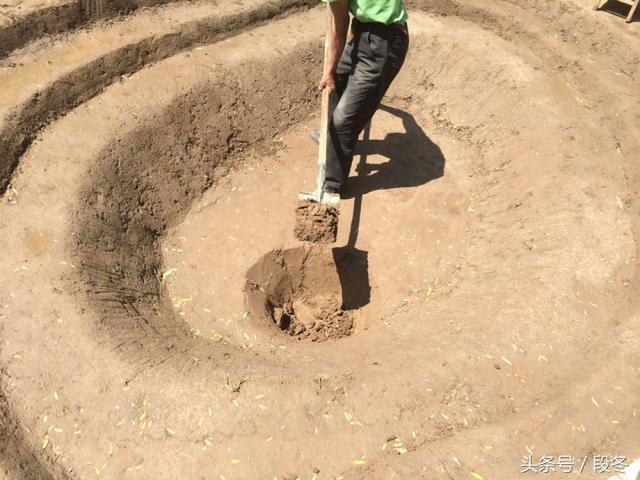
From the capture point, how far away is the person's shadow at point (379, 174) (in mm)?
5758

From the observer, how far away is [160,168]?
6.20 m

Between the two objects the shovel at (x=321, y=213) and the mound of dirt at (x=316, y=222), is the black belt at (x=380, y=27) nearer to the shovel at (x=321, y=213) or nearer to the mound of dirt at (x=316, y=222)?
the shovel at (x=321, y=213)

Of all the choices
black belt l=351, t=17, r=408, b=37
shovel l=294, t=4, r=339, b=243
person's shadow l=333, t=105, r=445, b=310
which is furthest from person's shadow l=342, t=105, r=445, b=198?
black belt l=351, t=17, r=408, b=37

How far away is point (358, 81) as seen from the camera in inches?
219

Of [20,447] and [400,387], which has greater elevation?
[400,387]

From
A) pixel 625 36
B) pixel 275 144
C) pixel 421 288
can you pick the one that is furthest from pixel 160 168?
pixel 625 36

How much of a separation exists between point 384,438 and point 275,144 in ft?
14.3

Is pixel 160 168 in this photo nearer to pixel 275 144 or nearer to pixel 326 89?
pixel 275 144

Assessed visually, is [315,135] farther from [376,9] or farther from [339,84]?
[376,9]

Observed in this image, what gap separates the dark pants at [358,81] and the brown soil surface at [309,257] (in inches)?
26.9

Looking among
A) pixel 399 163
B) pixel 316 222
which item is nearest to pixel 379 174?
pixel 399 163

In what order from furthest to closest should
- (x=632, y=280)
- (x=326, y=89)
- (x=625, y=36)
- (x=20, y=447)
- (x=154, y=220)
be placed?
(x=625, y=36) < (x=154, y=220) < (x=326, y=89) < (x=632, y=280) < (x=20, y=447)

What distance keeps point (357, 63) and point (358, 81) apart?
0.60 feet

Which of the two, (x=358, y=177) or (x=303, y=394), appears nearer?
(x=303, y=394)
